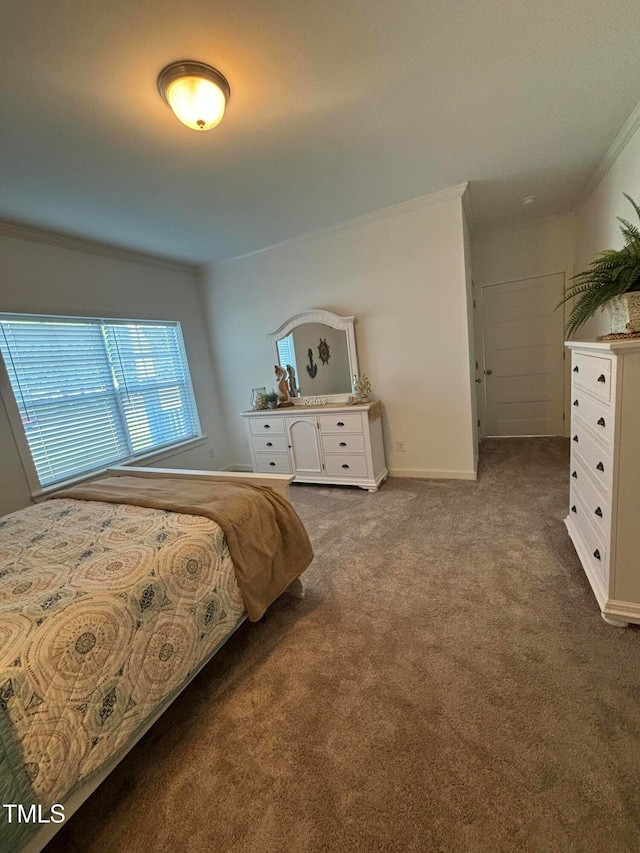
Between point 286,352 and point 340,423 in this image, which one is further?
point 286,352

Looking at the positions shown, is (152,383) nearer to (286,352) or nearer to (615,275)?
→ (286,352)

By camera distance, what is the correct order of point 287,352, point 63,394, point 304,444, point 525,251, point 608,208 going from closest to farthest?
1. point 608,208
2. point 63,394
3. point 304,444
4. point 287,352
5. point 525,251

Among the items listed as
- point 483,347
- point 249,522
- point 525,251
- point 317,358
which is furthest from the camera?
point 483,347

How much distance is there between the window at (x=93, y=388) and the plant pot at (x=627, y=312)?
3.63m

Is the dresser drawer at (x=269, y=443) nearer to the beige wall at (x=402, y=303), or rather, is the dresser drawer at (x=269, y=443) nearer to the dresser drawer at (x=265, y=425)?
the dresser drawer at (x=265, y=425)

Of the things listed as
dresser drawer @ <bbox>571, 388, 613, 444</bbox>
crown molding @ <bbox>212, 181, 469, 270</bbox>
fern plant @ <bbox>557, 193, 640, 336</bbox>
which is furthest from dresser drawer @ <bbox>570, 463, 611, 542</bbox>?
crown molding @ <bbox>212, 181, 469, 270</bbox>

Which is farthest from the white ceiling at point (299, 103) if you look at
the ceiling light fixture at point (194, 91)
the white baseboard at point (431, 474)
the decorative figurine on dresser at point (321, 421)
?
the white baseboard at point (431, 474)

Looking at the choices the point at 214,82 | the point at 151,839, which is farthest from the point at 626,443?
the point at 214,82

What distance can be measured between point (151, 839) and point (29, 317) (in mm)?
3138

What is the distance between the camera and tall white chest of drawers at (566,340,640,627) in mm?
1379

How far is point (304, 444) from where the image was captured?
357cm

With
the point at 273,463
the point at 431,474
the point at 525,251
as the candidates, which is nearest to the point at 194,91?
the point at 273,463

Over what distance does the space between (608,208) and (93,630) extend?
4.07m

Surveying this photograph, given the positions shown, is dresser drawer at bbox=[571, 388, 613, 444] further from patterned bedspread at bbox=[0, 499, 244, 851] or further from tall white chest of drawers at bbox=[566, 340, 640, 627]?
patterned bedspread at bbox=[0, 499, 244, 851]
